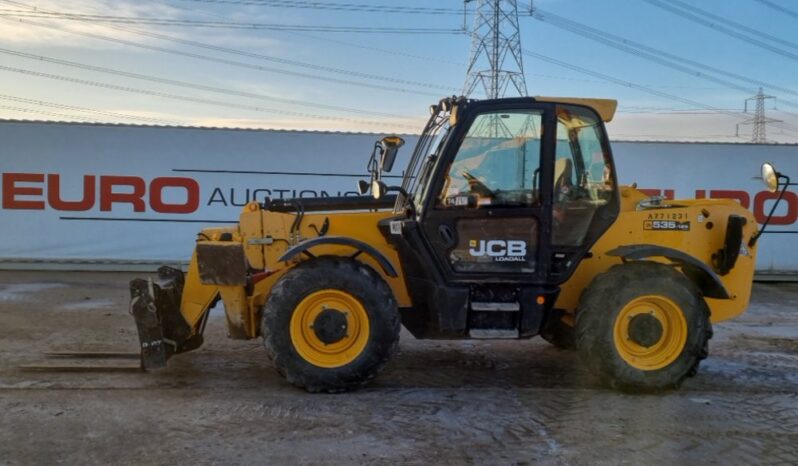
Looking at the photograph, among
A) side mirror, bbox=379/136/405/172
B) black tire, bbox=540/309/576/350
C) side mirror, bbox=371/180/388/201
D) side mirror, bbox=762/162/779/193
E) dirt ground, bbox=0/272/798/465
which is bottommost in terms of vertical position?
dirt ground, bbox=0/272/798/465

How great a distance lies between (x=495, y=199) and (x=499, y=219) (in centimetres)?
16

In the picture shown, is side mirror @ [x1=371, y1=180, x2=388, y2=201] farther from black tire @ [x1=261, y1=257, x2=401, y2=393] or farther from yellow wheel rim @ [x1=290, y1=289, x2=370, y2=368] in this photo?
yellow wheel rim @ [x1=290, y1=289, x2=370, y2=368]

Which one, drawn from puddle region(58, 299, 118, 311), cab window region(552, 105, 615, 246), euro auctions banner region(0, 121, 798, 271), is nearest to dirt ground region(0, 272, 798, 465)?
cab window region(552, 105, 615, 246)

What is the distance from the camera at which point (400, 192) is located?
586cm

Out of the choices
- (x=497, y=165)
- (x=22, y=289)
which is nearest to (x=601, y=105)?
(x=497, y=165)

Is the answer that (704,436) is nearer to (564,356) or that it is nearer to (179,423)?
(564,356)

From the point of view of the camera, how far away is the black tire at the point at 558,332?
5759 mm

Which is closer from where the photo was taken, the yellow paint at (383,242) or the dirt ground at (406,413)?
the dirt ground at (406,413)

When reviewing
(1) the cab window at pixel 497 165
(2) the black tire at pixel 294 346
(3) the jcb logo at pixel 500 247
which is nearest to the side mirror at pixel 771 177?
(1) the cab window at pixel 497 165

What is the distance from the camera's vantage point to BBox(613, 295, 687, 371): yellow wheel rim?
5.39 meters

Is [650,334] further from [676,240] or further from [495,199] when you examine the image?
[495,199]

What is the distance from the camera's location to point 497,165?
5410mm

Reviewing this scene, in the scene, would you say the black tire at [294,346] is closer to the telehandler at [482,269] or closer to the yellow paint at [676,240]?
the telehandler at [482,269]

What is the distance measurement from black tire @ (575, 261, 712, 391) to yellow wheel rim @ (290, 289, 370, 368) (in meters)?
1.69
